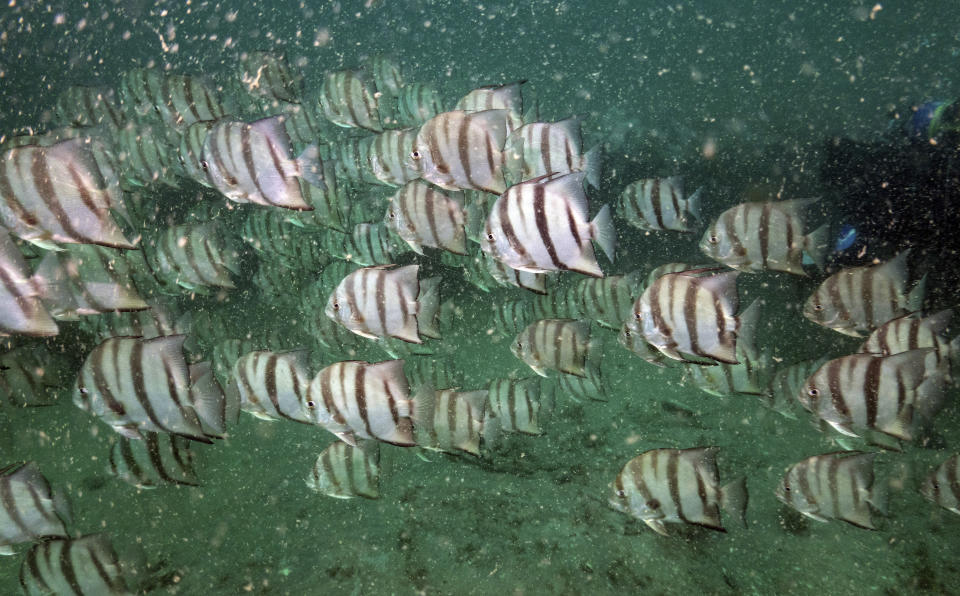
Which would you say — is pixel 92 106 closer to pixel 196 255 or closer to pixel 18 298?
pixel 196 255

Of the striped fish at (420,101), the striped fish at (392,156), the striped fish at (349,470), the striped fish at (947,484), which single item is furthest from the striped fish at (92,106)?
the striped fish at (947,484)

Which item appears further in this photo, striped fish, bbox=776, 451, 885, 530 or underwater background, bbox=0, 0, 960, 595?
underwater background, bbox=0, 0, 960, 595

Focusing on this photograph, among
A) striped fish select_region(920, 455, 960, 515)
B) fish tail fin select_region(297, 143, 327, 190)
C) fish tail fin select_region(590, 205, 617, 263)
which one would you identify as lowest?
striped fish select_region(920, 455, 960, 515)

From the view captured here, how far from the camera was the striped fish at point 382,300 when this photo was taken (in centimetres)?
333

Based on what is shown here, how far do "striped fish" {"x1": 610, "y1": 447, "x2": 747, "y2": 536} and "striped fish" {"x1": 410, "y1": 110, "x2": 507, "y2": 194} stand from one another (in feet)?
5.60

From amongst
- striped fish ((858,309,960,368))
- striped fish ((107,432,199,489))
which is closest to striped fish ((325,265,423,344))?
striped fish ((107,432,199,489))

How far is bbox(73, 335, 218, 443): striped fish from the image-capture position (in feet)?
8.70

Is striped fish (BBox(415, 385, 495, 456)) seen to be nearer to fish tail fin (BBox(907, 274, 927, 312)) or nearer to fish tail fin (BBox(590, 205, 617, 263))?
fish tail fin (BBox(590, 205, 617, 263))

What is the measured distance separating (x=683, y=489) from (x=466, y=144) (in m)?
2.07

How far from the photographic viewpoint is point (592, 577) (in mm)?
4457

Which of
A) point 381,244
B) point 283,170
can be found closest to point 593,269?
point 283,170

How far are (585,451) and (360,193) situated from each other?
6.49 metres

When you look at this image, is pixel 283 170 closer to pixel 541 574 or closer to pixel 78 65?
pixel 541 574

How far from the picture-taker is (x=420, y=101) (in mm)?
5809
